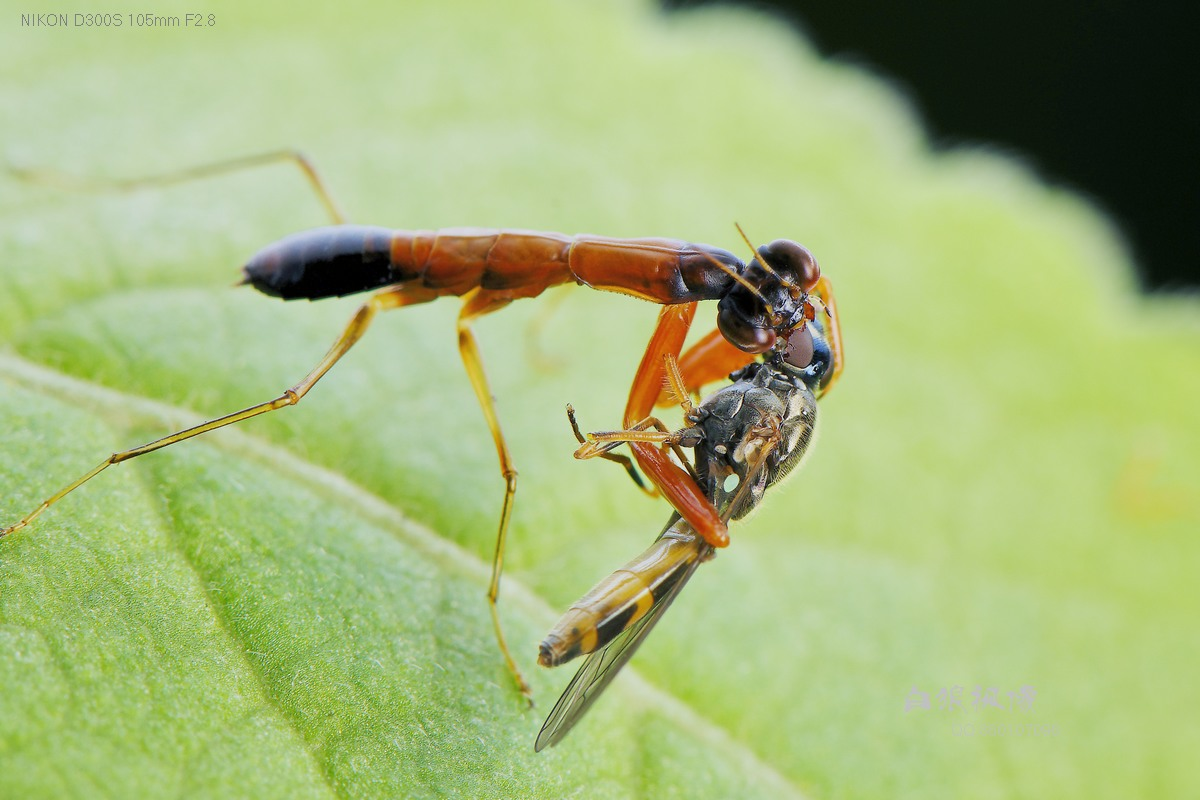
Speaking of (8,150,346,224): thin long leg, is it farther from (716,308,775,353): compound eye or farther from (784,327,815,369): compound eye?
(784,327,815,369): compound eye

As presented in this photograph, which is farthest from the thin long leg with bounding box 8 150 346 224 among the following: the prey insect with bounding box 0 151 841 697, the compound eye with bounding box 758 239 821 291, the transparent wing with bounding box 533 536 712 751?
the transparent wing with bounding box 533 536 712 751

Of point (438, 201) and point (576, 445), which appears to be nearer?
point (576, 445)

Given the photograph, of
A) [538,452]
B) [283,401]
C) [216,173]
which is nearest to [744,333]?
[538,452]

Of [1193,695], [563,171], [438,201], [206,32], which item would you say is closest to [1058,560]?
[1193,695]

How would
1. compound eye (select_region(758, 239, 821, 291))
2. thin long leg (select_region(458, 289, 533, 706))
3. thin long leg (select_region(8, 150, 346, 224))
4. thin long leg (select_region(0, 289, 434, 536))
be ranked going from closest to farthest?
thin long leg (select_region(0, 289, 434, 536)), compound eye (select_region(758, 239, 821, 291)), thin long leg (select_region(458, 289, 533, 706)), thin long leg (select_region(8, 150, 346, 224))

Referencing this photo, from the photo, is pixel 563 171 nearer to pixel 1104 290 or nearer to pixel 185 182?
pixel 185 182

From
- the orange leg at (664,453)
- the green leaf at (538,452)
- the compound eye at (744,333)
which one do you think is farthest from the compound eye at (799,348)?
the green leaf at (538,452)
